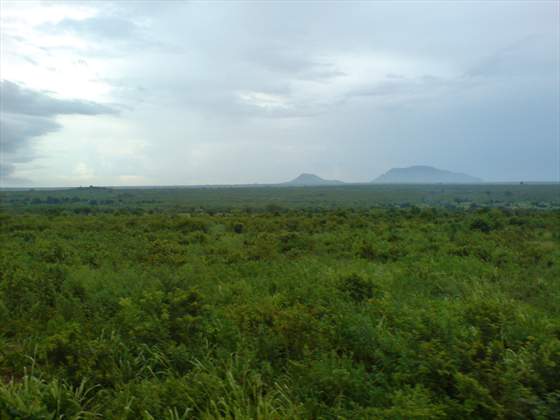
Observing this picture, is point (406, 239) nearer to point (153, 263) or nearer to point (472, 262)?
point (472, 262)

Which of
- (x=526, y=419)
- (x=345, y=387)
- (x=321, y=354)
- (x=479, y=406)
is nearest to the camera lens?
(x=526, y=419)

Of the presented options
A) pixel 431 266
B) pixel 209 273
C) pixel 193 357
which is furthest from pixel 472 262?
pixel 193 357

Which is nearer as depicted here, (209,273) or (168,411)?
(168,411)

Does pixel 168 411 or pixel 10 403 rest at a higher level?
pixel 10 403

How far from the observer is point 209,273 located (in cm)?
1014

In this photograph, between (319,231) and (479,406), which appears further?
(319,231)

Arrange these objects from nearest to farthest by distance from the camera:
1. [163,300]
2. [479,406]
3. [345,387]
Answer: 1. [479,406]
2. [345,387]
3. [163,300]

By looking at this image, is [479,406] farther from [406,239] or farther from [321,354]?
[406,239]

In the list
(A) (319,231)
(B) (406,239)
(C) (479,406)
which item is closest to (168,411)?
(C) (479,406)

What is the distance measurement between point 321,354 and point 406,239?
1267 centimetres

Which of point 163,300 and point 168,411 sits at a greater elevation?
point 163,300

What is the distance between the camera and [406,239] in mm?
16531

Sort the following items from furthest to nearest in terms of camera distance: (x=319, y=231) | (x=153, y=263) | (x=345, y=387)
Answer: (x=319, y=231)
(x=153, y=263)
(x=345, y=387)

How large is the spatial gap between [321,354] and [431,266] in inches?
281
